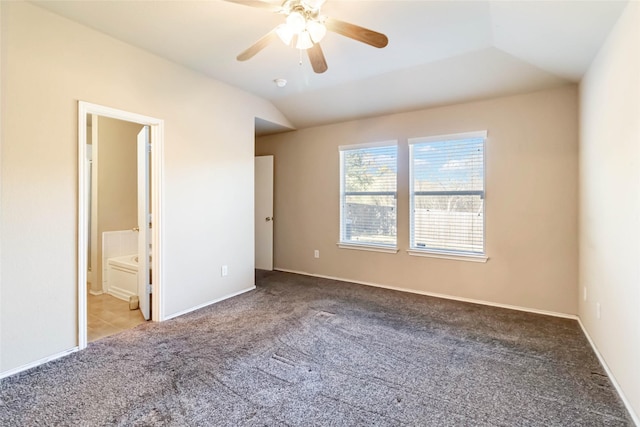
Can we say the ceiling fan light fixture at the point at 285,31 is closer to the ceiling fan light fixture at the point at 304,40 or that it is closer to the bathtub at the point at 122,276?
the ceiling fan light fixture at the point at 304,40

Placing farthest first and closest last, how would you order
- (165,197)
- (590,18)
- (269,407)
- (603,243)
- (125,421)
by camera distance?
1. (165,197)
2. (603,243)
3. (590,18)
4. (269,407)
5. (125,421)

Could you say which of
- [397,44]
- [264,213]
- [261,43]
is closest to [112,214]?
[264,213]

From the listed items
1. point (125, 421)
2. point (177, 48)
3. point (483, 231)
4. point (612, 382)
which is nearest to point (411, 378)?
point (612, 382)

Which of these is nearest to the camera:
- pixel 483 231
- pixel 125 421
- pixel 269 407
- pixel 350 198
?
pixel 125 421

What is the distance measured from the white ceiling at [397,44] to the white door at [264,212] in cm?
156

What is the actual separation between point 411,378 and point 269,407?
0.98 m

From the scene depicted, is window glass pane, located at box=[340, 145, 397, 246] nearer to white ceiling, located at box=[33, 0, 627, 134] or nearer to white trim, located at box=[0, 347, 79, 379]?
white ceiling, located at box=[33, 0, 627, 134]

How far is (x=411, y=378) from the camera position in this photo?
2109 mm

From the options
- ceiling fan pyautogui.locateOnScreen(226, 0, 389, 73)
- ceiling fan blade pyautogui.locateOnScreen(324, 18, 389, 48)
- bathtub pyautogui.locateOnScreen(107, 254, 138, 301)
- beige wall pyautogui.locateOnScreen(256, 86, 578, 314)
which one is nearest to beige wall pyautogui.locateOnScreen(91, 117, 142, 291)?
bathtub pyautogui.locateOnScreen(107, 254, 138, 301)

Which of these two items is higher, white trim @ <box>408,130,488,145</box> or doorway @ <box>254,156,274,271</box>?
white trim @ <box>408,130,488,145</box>

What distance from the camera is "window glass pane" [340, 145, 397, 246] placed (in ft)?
14.1

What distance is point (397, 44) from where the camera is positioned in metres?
2.74

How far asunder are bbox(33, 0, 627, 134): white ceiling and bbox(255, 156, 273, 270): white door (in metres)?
1.56

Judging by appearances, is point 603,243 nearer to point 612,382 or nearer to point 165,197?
point 612,382
